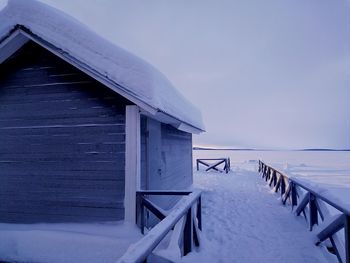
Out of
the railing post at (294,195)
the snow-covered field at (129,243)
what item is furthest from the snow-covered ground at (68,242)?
the railing post at (294,195)

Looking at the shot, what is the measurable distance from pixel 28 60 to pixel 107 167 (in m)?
3.14

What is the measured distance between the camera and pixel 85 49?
4637 millimetres

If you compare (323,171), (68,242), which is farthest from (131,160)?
(323,171)

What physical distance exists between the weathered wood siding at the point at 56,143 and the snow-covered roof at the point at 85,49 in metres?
0.60

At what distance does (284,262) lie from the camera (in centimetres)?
392

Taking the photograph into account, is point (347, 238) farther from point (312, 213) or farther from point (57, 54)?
point (57, 54)

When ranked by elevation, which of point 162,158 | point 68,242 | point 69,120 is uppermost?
point 69,120

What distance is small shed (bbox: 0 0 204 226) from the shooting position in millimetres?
4645

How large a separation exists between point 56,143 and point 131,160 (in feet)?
5.82

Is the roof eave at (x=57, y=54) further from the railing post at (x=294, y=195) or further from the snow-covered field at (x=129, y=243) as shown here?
the railing post at (x=294, y=195)

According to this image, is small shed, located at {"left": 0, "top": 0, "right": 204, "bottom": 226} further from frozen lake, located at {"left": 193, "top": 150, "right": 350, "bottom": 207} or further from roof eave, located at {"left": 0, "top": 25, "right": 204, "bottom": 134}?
frozen lake, located at {"left": 193, "top": 150, "right": 350, "bottom": 207}

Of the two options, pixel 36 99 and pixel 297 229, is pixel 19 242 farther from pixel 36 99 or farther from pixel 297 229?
pixel 297 229

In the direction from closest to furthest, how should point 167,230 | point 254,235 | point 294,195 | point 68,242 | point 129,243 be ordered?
1. point 167,230
2. point 129,243
3. point 68,242
4. point 254,235
5. point 294,195

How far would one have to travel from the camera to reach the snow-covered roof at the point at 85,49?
443cm
